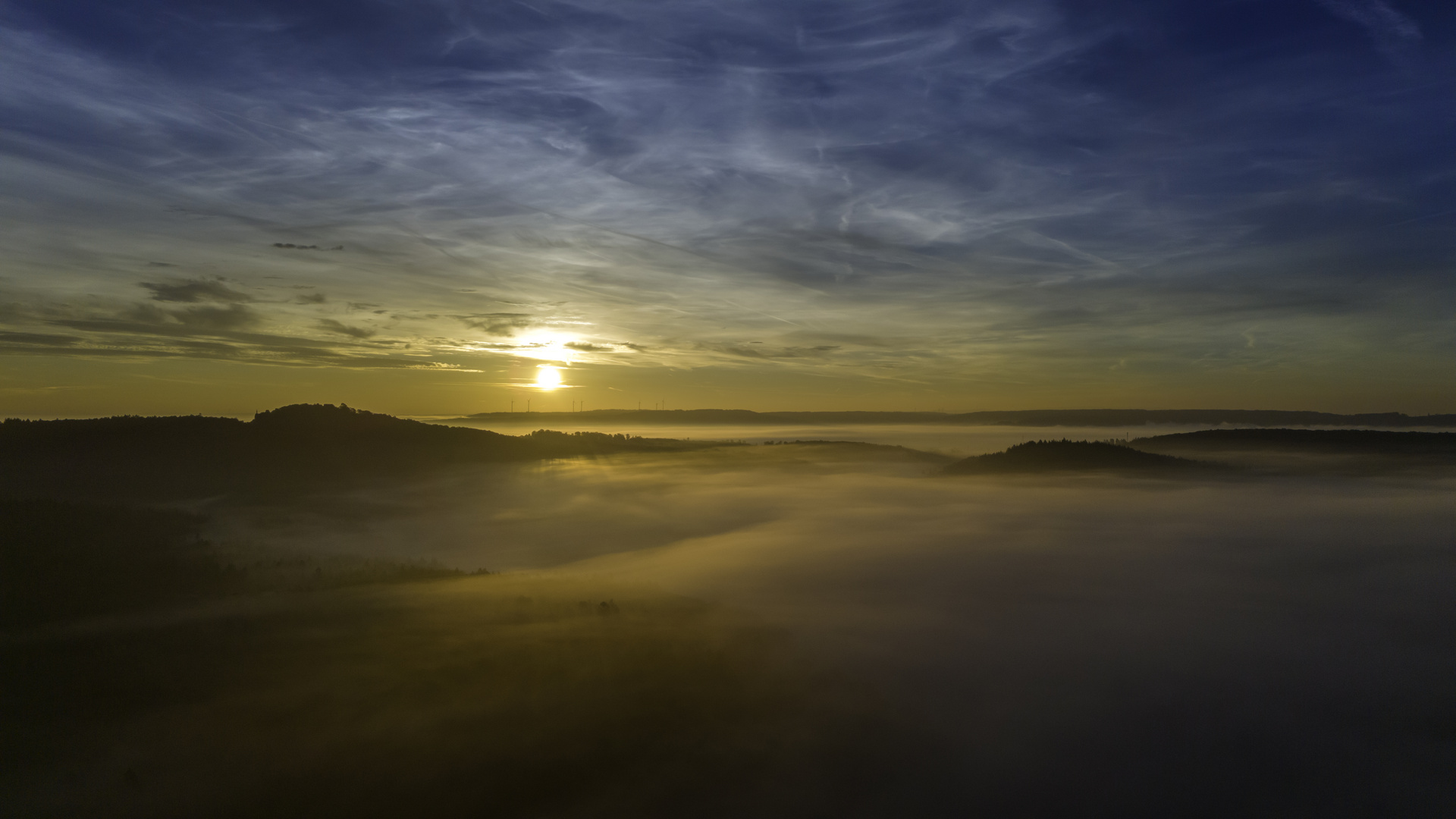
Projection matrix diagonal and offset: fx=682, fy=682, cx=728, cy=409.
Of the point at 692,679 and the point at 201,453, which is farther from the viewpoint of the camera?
the point at 201,453

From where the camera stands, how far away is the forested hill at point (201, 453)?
139375 mm

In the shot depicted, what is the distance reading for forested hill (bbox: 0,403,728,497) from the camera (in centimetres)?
13938

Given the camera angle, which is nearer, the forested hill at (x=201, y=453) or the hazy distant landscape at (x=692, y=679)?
the hazy distant landscape at (x=692, y=679)

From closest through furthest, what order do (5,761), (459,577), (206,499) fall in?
(5,761), (459,577), (206,499)

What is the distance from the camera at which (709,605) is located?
4841 cm

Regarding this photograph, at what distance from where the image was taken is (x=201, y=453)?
157500mm

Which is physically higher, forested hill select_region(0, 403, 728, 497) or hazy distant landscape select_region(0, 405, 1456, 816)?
forested hill select_region(0, 403, 728, 497)

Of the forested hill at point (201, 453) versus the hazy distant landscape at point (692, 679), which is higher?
the forested hill at point (201, 453)

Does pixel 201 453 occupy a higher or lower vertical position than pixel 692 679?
higher

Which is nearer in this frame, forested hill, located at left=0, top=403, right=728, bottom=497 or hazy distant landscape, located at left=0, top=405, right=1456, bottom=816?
hazy distant landscape, located at left=0, top=405, right=1456, bottom=816

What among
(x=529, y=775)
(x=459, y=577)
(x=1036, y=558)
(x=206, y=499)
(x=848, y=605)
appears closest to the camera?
(x=529, y=775)

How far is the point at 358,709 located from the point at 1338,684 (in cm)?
5945

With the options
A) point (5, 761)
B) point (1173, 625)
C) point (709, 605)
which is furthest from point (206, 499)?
point (1173, 625)

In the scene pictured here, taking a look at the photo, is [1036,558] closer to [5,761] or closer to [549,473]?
[5,761]
